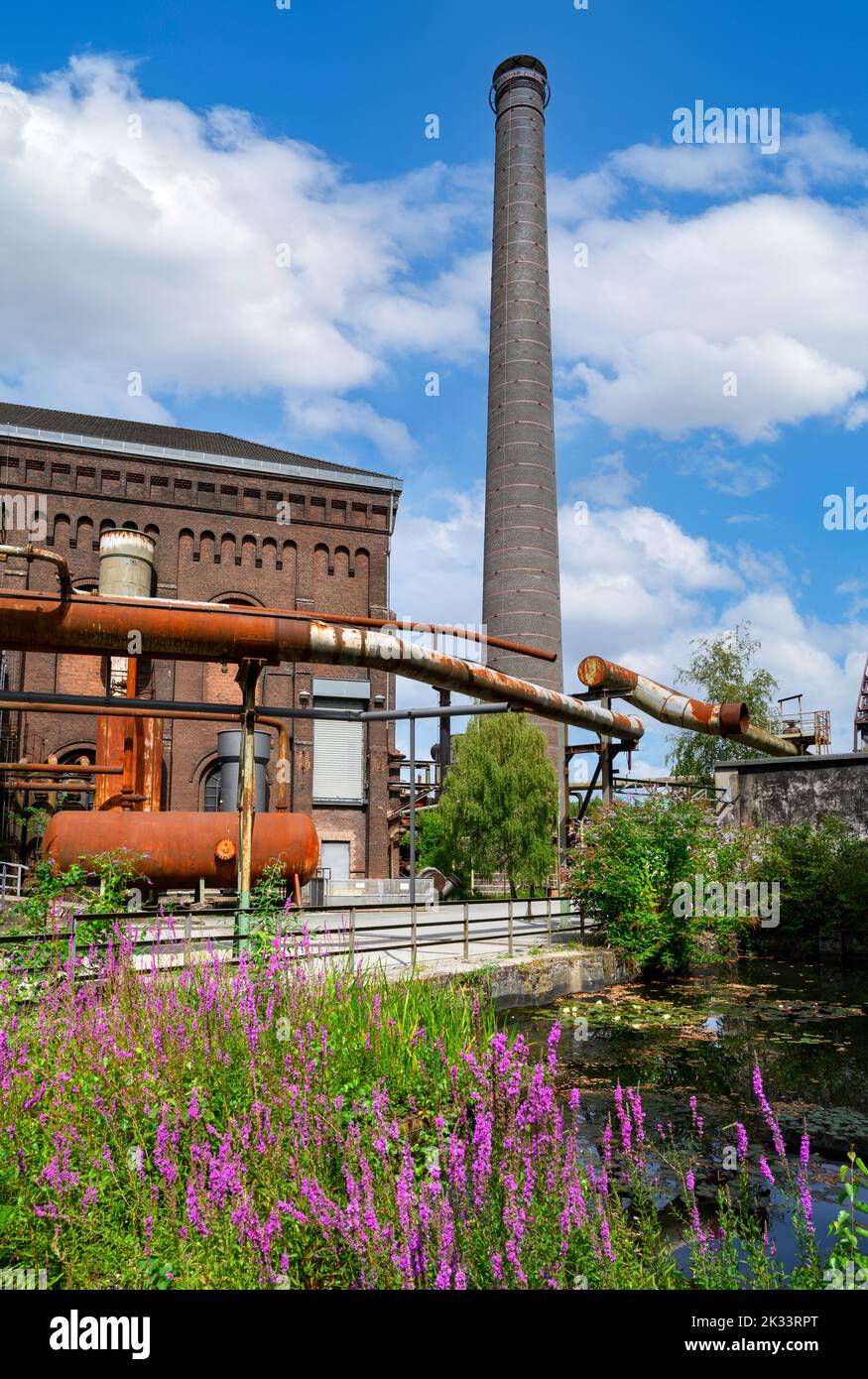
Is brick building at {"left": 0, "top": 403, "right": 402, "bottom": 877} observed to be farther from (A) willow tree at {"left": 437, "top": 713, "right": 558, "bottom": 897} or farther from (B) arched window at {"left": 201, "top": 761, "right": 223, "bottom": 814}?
(A) willow tree at {"left": 437, "top": 713, "right": 558, "bottom": 897}

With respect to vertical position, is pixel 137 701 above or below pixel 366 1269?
above

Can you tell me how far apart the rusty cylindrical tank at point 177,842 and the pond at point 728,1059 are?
14.2ft

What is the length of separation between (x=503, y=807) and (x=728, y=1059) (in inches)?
747

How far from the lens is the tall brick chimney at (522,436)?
31.0m

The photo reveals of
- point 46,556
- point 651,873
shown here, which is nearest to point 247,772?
point 46,556

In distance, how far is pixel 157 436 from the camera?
104ft

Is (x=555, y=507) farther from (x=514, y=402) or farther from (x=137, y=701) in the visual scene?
(x=137, y=701)

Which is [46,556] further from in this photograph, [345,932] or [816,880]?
[816,880]

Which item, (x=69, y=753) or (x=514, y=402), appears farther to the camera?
(x=514, y=402)

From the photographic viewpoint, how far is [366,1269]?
109 inches

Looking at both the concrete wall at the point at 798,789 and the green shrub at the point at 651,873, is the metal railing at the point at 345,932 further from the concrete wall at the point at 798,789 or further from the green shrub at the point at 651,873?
the concrete wall at the point at 798,789

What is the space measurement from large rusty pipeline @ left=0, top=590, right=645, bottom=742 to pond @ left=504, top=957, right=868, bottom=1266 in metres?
4.18

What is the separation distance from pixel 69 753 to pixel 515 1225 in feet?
79.9
